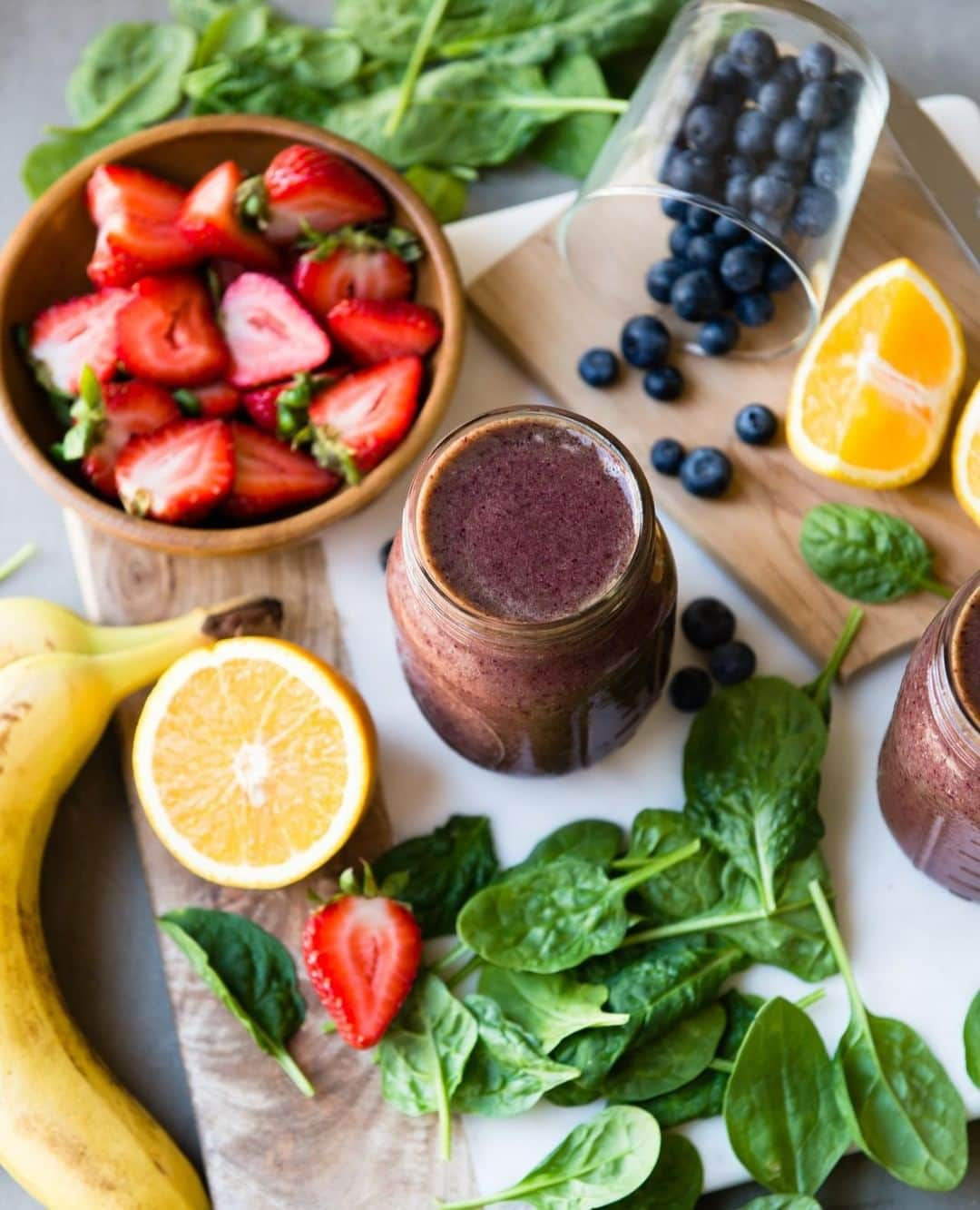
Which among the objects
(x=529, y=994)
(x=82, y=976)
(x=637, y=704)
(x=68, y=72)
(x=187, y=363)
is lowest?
(x=82, y=976)

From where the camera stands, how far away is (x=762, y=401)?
1580 mm

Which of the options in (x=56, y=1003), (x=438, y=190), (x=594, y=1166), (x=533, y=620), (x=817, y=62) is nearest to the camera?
(x=533, y=620)

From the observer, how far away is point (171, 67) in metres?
1.78

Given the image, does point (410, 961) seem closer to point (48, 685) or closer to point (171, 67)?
point (48, 685)

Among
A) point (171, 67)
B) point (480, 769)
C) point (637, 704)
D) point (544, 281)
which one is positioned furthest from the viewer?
point (171, 67)

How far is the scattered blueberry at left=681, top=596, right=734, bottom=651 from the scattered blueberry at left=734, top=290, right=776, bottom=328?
323mm

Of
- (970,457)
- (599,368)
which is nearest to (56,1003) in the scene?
(599,368)

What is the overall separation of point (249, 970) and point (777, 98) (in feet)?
3.55

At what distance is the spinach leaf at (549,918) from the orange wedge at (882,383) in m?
0.45

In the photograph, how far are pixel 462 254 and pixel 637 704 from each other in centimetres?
62

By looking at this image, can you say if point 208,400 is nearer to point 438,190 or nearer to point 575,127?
point 438,190

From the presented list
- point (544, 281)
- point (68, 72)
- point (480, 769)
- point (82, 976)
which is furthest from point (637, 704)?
point (68, 72)

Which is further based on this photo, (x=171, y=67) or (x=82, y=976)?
(x=171, y=67)

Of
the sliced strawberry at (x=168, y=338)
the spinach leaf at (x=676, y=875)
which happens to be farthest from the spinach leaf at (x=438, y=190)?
→ the spinach leaf at (x=676, y=875)
